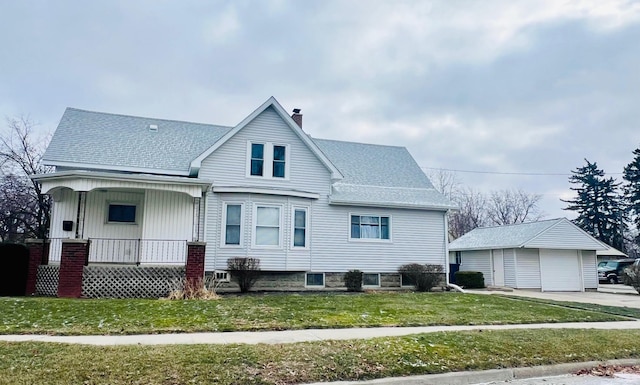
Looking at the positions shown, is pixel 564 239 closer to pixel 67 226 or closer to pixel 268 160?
pixel 268 160

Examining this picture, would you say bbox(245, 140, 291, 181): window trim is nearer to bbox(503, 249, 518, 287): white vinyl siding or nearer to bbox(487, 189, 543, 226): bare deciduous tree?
bbox(503, 249, 518, 287): white vinyl siding

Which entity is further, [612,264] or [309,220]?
[612,264]

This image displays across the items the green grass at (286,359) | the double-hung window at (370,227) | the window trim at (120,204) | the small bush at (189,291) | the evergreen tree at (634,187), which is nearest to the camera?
the green grass at (286,359)

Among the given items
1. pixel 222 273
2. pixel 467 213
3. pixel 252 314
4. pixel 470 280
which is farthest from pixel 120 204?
pixel 467 213

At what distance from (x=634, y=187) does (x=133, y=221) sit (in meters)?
51.9

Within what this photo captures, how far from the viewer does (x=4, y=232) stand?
27219 mm

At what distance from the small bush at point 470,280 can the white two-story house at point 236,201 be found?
5837 millimetres

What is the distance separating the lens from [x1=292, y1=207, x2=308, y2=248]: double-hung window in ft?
56.7

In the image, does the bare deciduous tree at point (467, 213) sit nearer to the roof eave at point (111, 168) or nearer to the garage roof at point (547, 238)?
the garage roof at point (547, 238)

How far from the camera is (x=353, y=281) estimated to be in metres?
17.5

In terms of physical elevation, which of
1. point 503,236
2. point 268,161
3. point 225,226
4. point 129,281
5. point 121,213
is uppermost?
point 268,161

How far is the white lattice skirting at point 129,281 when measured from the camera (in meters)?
13.1

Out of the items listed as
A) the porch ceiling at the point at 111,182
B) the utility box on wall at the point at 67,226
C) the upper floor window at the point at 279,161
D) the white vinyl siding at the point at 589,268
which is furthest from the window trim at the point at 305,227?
the white vinyl siding at the point at 589,268

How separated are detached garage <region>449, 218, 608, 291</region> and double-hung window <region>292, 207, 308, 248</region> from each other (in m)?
13.0
